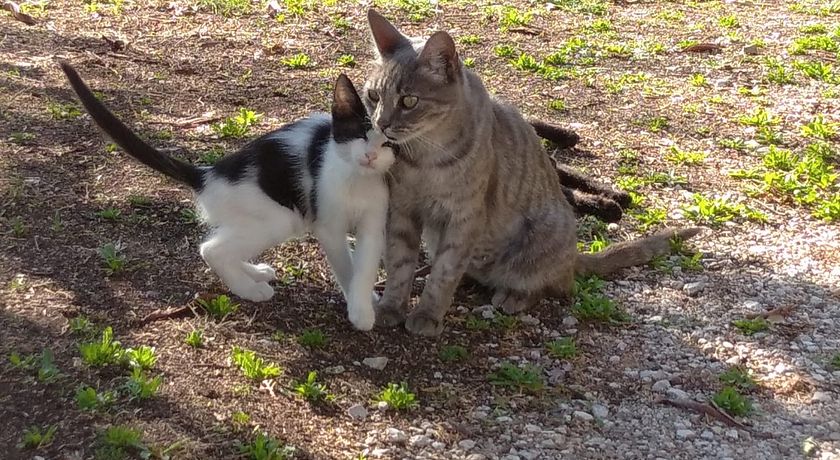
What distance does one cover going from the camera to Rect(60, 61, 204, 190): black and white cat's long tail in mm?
3537

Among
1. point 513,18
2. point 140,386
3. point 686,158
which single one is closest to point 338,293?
point 140,386

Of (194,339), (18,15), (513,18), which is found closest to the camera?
(194,339)

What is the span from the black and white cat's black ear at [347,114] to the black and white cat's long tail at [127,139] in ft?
2.24

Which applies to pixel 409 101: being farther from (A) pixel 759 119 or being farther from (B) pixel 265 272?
(A) pixel 759 119

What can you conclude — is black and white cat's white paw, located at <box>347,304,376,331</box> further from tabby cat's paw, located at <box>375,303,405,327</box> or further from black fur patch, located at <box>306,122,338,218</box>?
black fur patch, located at <box>306,122,338,218</box>

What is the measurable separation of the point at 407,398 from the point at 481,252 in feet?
3.47

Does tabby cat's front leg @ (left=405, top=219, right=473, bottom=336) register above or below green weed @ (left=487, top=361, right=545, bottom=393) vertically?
above

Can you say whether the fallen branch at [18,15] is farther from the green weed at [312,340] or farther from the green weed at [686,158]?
the green weed at [686,158]

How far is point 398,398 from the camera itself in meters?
3.18

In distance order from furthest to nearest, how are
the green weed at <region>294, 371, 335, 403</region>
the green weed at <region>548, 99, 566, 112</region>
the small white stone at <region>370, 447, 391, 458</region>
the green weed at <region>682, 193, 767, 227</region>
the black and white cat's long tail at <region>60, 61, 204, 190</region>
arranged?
the green weed at <region>548, 99, 566, 112</region> → the green weed at <region>682, 193, 767, 227</region> → the black and white cat's long tail at <region>60, 61, 204, 190</region> → the green weed at <region>294, 371, 335, 403</region> → the small white stone at <region>370, 447, 391, 458</region>

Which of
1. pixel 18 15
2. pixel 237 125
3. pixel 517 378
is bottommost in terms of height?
pixel 517 378

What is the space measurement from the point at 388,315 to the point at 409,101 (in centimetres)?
94

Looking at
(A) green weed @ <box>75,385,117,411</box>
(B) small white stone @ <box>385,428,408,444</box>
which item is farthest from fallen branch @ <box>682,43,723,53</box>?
(A) green weed @ <box>75,385,117,411</box>

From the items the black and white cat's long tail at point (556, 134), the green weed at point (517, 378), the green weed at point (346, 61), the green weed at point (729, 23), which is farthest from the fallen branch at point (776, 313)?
the green weed at point (729, 23)
